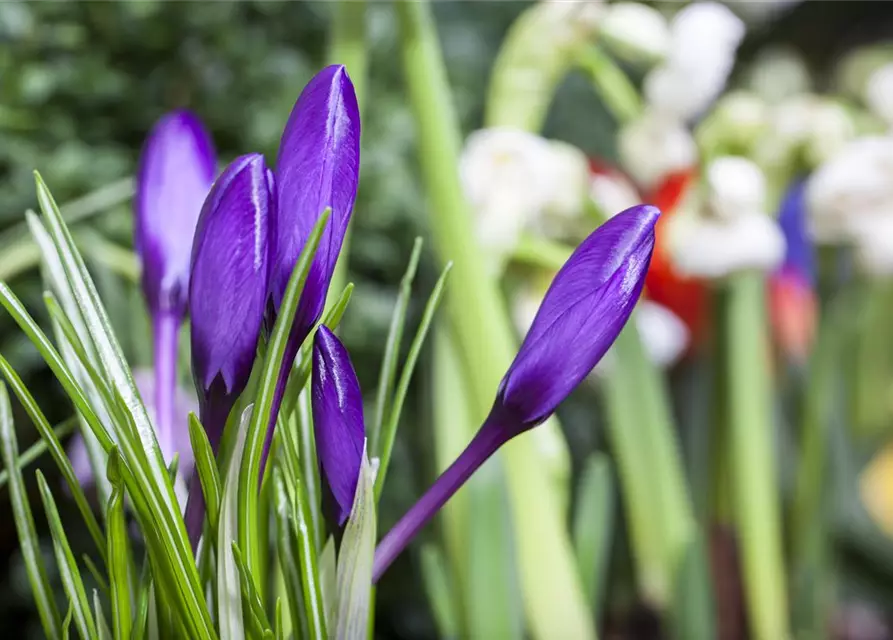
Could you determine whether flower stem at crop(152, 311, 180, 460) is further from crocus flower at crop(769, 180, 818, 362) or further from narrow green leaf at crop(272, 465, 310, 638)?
crocus flower at crop(769, 180, 818, 362)

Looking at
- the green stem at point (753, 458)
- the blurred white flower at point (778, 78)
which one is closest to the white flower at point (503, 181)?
the green stem at point (753, 458)

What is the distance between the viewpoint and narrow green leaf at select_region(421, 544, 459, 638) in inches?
15.6

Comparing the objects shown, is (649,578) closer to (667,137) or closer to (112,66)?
(667,137)

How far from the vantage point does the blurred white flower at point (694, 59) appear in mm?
395

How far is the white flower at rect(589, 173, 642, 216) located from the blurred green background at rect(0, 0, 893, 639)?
11 centimetres

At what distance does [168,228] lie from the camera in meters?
0.23

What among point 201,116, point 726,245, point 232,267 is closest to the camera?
point 232,267

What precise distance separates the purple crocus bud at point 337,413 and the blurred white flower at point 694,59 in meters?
0.30

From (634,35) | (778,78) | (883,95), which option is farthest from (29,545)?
(778,78)

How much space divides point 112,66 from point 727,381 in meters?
0.40

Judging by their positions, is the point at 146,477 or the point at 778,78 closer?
the point at 146,477

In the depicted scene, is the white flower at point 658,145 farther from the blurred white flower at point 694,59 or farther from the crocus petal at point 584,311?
the crocus petal at point 584,311

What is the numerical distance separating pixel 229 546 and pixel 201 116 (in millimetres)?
379

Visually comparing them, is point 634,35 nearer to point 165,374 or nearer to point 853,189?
point 853,189
